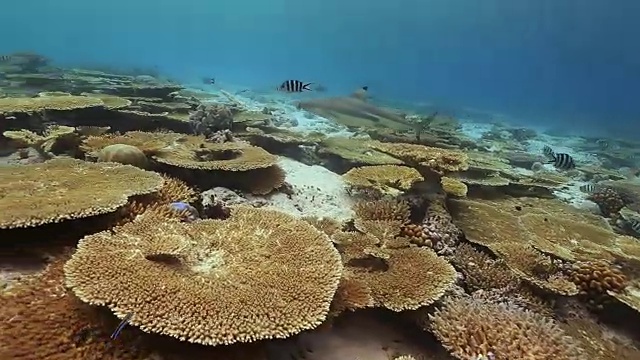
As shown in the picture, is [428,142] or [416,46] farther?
[416,46]

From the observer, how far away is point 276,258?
381cm

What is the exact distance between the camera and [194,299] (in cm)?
311

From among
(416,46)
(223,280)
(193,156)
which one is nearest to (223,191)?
(193,156)

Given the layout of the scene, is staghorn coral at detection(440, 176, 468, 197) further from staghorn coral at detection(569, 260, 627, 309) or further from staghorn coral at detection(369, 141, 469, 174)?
staghorn coral at detection(569, 260, 627, 309)

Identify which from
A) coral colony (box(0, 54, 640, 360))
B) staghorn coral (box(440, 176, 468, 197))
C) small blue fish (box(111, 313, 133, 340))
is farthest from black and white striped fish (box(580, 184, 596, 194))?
small blue fish (box(111, 313, 133, 340))

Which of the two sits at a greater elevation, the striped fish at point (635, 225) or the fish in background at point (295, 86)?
the fish in background at point (295, 86)

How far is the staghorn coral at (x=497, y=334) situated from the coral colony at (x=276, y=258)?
2 centimetres

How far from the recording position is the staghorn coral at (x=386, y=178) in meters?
6.38

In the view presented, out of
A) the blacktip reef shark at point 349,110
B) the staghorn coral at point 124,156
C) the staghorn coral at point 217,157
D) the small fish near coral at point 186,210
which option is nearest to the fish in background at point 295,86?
the staghorn coral at point 217,157

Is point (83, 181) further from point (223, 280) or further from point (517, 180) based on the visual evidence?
point (517, 180)

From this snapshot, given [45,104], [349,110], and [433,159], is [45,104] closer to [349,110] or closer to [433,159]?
[433,159]

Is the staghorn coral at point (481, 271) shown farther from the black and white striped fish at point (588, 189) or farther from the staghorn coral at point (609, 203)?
the black and white striped fish at point (588, 189)

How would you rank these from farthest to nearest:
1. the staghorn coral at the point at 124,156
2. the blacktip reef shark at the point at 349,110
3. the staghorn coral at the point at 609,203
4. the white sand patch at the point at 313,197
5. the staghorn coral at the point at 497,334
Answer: the blacktip reef shark at the point at 349,110, the staghorn coral at the point at 609,203, the white sand patch at the point at 313,197, the staghorn coral at the point at 124,156, the staghorn coral at the point at 497,334

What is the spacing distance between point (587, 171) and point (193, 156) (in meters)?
13.7
